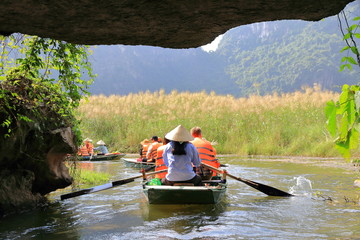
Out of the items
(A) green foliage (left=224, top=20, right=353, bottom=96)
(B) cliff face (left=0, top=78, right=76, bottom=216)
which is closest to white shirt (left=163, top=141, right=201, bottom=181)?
(B) cliff face (left=0, top=78, right=76, bottom=216)

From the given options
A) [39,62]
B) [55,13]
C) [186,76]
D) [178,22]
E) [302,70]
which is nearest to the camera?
[55,13]

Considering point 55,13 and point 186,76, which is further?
point 186,76

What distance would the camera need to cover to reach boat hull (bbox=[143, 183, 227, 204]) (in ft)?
24.1

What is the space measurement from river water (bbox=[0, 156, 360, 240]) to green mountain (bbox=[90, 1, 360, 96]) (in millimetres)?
59239

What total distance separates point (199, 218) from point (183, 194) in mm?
479

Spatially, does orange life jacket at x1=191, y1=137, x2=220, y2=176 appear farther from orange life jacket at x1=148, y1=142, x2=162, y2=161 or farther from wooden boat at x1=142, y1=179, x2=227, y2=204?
orange life jacket at x1=148, y1=142, x2=162, y2=161

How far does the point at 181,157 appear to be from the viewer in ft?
24.7

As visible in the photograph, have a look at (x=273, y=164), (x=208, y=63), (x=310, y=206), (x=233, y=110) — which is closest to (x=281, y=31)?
(x=208, y=63)

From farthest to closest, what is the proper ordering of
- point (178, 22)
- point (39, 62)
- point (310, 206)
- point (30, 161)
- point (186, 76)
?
point (186, 76) < point (310, 206) < point (30, 161) < point (39, 62) < point (178, 22)

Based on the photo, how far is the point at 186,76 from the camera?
83.4m

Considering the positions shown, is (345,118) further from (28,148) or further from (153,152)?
(153,152)

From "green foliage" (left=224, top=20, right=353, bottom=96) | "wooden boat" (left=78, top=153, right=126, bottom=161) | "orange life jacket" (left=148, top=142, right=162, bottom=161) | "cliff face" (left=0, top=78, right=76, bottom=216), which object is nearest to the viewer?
"cliff face" (left=0, top=78, right=76, bottom=216)

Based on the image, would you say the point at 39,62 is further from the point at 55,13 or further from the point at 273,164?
the point at 273,164

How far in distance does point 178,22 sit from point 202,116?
64.5 feet
